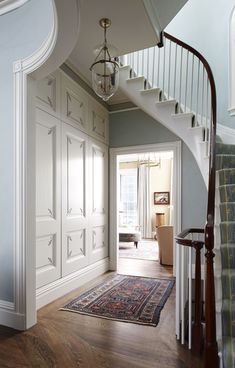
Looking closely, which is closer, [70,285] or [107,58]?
[107,58]

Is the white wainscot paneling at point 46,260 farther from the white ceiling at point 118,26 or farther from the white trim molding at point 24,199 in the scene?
the white ceiling at point 118,26

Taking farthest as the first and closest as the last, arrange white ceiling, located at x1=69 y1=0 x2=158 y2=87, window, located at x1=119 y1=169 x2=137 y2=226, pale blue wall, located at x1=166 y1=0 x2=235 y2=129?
window, located at x1=119 y1=169 x2=137 y2=226 < pale blue wall, located at x1=166 y1=0 x2=235 y2=129 < white ceiling, located at x1=69 y1=0 x2=158 y2=87

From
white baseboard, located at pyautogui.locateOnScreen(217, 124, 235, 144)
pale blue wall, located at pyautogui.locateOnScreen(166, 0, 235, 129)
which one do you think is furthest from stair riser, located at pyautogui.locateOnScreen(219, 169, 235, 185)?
pale blue wall, located at pyautogui.locateOnScreen(166, 0, 235, 129)

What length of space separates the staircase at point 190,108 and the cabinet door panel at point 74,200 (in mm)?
1058

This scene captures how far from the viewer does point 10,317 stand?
242 centimetres

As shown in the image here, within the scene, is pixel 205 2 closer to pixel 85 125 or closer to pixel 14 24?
pixel 85 125

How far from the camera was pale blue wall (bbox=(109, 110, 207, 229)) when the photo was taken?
399 cm

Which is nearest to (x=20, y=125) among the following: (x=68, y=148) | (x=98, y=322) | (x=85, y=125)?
(x=68, y=148)

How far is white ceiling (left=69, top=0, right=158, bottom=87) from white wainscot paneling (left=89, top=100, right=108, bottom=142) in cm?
114

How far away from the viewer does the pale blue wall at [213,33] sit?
4230mm

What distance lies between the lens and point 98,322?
257 cm

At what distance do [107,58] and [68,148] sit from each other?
1.37 m

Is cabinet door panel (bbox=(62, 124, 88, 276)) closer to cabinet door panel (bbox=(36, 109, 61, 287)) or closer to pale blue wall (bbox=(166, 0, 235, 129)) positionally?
cabinet door panel (bbox=(36, 109, 61, 287))

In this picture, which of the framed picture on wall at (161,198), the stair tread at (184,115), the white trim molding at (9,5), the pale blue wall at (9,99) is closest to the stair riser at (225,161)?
the stair tread at (184,115)
